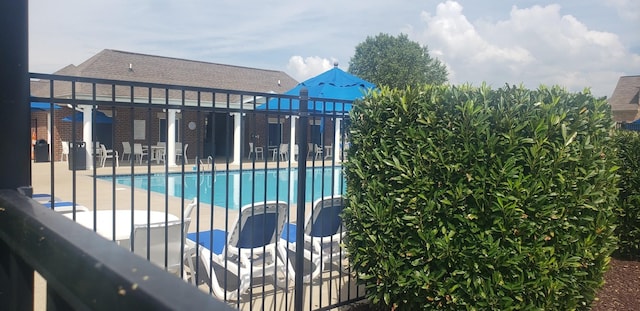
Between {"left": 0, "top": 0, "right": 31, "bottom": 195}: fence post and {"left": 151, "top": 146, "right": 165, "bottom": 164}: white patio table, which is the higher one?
{"left": 0, "top": 0, "right": 31, "bottom": 195}: fence post

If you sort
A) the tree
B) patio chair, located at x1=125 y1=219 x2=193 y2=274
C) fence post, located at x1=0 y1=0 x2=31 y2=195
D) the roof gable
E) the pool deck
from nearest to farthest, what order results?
fence post, located at x1=0 y1=0 x2=31 y2=195 → the pool deck → patio chair, located at x1=125 y1=219 x2=193 y2=274 → the roof gable → the tree

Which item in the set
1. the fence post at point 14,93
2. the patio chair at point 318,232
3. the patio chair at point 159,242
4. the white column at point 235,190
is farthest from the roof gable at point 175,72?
the fence post at point 14,93

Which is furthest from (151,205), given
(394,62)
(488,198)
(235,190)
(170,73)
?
(394,62)

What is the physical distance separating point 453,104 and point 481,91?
23cm

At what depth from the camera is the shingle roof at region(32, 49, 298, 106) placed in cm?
2166

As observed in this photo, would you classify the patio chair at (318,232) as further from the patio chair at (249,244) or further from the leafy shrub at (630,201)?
the leafy shrub at (630,201)

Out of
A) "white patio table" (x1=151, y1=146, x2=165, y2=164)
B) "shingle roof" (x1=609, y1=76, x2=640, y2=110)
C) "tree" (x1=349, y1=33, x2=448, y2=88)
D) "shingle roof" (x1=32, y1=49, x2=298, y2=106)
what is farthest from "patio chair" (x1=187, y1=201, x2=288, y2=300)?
"shingle roof" (x1=609, y1=76, x2=640, y2=110)

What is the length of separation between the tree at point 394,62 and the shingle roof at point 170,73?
16.2 metres

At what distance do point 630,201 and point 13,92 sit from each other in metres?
6.80

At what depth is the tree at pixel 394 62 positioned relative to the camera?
1686 inches

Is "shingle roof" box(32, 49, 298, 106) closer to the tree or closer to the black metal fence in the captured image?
the black metal fence

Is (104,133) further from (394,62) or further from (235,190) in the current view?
(394,62)

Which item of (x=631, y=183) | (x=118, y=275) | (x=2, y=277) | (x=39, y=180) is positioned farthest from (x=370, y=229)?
(x=39, y=180)

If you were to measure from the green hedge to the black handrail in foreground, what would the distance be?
2.64 m
